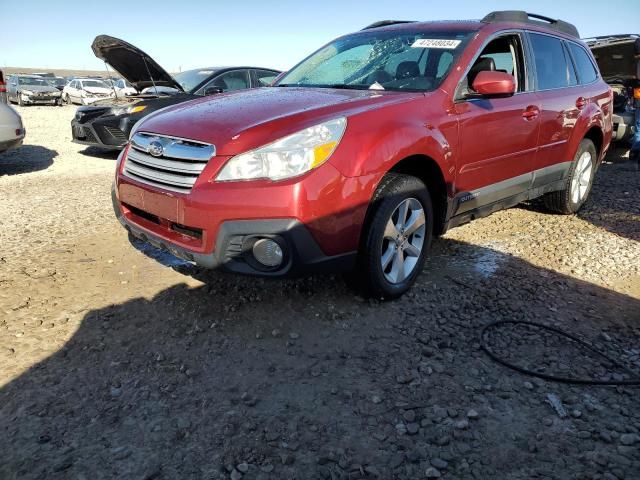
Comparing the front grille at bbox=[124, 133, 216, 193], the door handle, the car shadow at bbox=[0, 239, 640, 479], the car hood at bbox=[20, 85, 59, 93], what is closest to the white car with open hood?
the car hood at bbox=[20, 85, 59, 93]

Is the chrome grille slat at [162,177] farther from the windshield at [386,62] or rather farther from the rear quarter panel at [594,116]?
the rear quarter panel at [594,116]

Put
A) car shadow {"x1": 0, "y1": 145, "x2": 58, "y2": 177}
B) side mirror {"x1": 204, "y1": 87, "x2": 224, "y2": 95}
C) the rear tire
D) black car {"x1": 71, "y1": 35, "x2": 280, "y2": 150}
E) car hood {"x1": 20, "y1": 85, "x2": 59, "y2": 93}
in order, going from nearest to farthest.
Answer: the rear tire < side mirror {"x1": 204, "y1": 87, "x2": 224, "y2": 95} < black car {"x1": 71, "y1": 35, "x2": 280, "y2": 150} < car shadow {"x1": 0, "y1": 145, "x2": 58, "y2": 177} < car hood {"x1": 20, "y1": 85, "x2": 59, "y2": 93}

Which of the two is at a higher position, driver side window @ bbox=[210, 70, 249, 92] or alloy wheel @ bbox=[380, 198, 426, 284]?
driver side window @ bbox=[210, 70, 249, 92]

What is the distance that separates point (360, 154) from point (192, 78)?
6.43 meters

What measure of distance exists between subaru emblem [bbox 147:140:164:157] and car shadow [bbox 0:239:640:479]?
920 mm

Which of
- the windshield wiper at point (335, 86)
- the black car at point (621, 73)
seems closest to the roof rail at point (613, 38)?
the black car at point (621, 73)

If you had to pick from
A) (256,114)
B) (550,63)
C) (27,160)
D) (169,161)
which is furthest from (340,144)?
(27,160)

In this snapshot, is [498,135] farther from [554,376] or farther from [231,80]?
[231,80]

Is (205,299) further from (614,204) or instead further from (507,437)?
(614,204)

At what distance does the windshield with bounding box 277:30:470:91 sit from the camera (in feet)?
11.5

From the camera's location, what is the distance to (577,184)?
517 centimetres

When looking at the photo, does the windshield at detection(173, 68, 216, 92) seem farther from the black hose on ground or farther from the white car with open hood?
the white car with open hood

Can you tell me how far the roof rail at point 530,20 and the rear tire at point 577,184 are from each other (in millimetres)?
1110

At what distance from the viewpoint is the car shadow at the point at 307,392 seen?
1.92m
